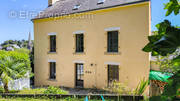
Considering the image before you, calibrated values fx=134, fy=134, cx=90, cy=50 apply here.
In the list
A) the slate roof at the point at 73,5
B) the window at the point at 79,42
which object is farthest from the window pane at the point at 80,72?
the slate roof at the point at 73,5

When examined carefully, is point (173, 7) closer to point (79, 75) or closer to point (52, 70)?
point (79, 75)

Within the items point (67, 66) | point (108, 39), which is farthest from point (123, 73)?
point (67, 66)

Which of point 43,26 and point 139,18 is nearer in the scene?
point 139,18

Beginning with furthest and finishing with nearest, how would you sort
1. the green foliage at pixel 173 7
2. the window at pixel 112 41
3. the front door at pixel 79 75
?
the front door at pixel 79 75
the window at pixel 112 41
the green foliage at pixel 173 7

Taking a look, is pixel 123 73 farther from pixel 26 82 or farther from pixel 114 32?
pixel 26 82

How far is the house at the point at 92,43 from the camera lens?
10141mm

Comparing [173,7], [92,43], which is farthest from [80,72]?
[173,7]

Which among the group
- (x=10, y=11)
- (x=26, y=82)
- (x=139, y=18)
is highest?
(x=10, y=11)

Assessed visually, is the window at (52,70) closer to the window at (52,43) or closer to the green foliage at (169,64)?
the window at (52,43)

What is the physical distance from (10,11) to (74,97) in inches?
432

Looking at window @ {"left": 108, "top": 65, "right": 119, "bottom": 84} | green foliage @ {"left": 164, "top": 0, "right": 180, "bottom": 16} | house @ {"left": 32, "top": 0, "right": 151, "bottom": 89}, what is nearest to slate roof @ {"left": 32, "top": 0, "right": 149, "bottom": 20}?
house @ {"left": 32, "top": 0, "right": 151, "bottom": 89}

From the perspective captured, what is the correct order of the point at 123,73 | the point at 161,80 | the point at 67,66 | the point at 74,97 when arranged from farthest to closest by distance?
the point at 67,66
the point at 123,73
the point at 161,80
the point at 74,97

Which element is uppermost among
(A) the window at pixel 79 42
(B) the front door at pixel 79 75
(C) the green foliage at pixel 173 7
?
(A) the window at pixel 79 42

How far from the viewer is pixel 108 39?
38.2 feet
